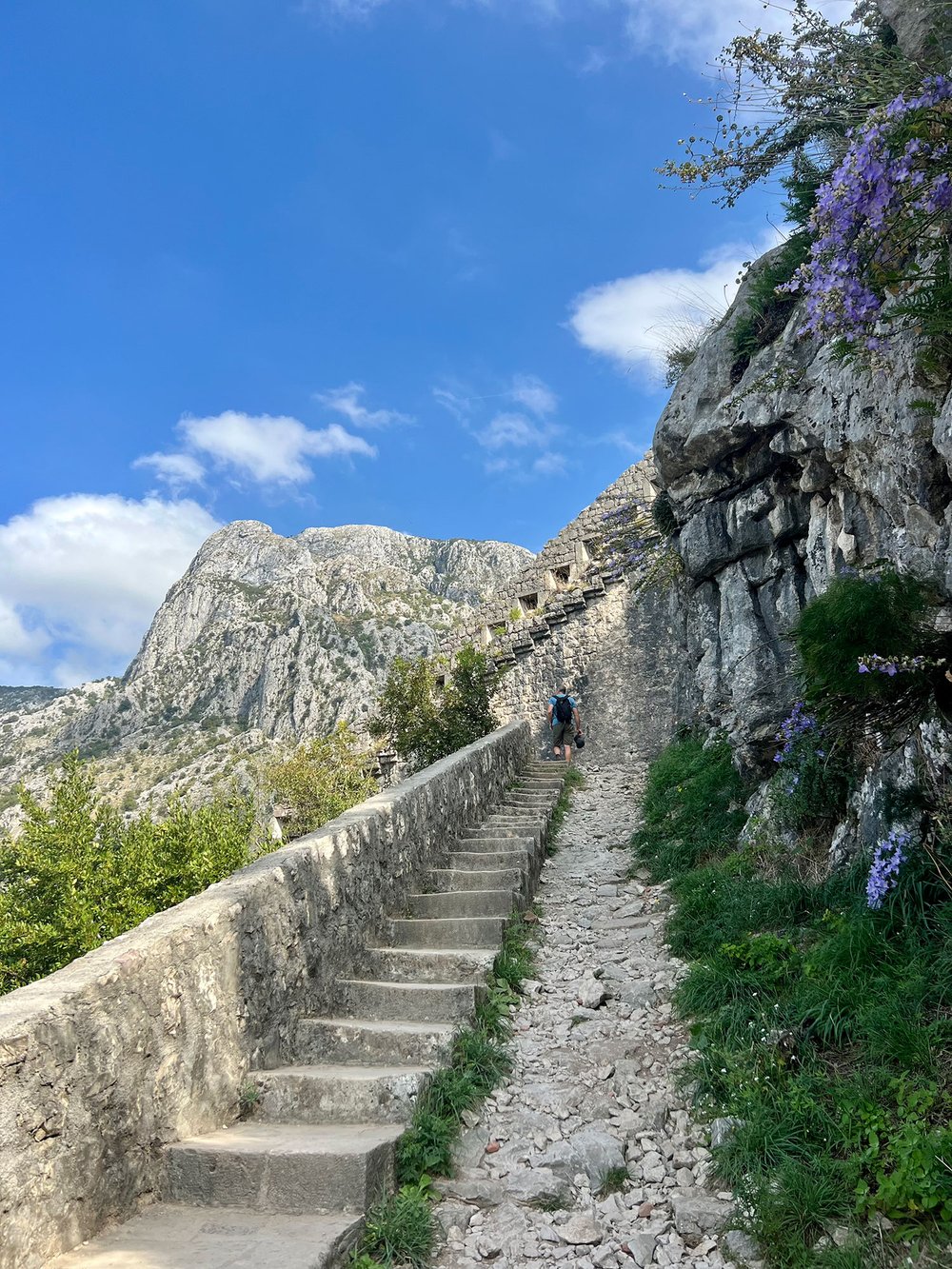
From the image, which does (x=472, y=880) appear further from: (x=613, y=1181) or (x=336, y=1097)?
(x=613, y=1181)

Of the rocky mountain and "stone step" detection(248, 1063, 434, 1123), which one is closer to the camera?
"stone step" detection(248, 1063, 434, 1123)

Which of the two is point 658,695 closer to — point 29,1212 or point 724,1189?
point 724,1189

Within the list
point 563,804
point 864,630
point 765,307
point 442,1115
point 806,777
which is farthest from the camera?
point 563,804

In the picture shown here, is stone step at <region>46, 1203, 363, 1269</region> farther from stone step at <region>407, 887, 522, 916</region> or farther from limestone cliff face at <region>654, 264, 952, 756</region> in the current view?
limestone cliff face at <region>654, 264, 952, 756</region>

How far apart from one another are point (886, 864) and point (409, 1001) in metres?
2.80

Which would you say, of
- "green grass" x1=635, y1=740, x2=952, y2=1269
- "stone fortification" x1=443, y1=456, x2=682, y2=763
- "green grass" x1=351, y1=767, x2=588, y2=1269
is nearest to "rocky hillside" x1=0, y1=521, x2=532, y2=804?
"stone fortification" x1=443, y1=456, x2=682, y2=763

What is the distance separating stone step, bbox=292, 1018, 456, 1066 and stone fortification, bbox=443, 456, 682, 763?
9.64 meters

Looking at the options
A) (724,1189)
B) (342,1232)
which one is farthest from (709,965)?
(342,1232)

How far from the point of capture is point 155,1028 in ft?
10.3

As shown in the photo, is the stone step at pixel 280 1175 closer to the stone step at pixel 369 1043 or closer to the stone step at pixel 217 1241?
the stone step at pixel 217 1241

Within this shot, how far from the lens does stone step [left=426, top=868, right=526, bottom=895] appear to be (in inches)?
253

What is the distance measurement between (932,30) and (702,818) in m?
5.97

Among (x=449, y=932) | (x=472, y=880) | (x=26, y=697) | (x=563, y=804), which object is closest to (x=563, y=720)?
(x=563, y=804)

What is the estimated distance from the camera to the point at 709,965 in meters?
4.40
